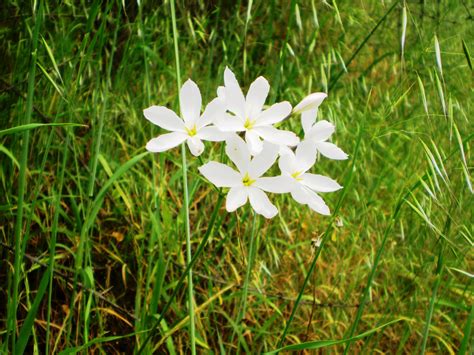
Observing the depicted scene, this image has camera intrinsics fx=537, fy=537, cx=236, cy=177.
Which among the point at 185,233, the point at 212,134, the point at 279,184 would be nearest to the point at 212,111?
the point at 212,134

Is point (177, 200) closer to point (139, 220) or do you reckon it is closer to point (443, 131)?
point (139, 220)

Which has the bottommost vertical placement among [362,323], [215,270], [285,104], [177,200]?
Answer: [362,323]

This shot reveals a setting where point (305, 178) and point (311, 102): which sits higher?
point (311, 102)

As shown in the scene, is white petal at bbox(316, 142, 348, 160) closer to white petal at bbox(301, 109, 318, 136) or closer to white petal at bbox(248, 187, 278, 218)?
white petal at bbox(301, 109, 318, 136)

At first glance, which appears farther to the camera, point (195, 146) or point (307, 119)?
point (307, 119)

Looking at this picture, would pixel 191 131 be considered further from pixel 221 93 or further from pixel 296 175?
pixel 296 175

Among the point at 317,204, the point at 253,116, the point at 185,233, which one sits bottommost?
the point at 185,233

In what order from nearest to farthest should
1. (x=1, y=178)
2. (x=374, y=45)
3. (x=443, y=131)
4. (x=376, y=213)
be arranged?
(x=1, y=178), (x=376, y=213), (x=443, y=131), (x=374, y=45)

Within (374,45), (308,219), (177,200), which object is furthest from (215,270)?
(374,45)
